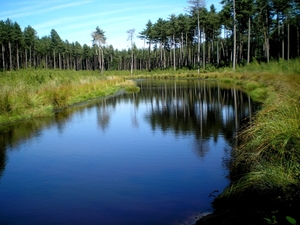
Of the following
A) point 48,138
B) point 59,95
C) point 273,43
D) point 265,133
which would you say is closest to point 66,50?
point 273,43

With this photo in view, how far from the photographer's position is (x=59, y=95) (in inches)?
792

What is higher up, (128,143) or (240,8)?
(240,8)

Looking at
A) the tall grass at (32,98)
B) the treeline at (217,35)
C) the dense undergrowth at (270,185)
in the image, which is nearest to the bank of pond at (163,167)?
the dense undergrowth at (270,185)

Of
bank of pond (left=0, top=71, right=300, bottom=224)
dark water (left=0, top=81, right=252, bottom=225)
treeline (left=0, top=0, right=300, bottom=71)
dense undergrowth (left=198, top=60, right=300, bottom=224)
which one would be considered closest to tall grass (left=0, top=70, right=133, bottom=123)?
bank of pond (left=0, top=71, right=300, bottom=224)

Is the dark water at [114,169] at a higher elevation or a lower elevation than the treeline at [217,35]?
lower

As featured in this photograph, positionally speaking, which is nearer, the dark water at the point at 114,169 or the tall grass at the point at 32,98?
the dark water at the point at 114,169

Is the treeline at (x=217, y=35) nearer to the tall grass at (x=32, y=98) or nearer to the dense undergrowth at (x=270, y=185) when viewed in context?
the tall grass at (x=32, y=98)

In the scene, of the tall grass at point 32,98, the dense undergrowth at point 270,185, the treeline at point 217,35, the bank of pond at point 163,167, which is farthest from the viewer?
the treeline at point 217,35

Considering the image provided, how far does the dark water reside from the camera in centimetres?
553

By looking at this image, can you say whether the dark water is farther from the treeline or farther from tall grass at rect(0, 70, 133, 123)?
the treeline

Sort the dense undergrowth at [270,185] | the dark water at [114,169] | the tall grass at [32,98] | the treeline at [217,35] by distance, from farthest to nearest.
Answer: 1. the treeline at [217,35]
2. the tall grass at [32,98]
3. the dark water at [114,169]
4. the dense undergrowth at [270,185]

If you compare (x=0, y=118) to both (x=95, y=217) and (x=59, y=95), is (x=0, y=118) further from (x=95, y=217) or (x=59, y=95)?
(x=95, y=217)

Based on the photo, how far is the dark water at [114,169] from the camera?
5.53 metres

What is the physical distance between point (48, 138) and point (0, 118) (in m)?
4.19
